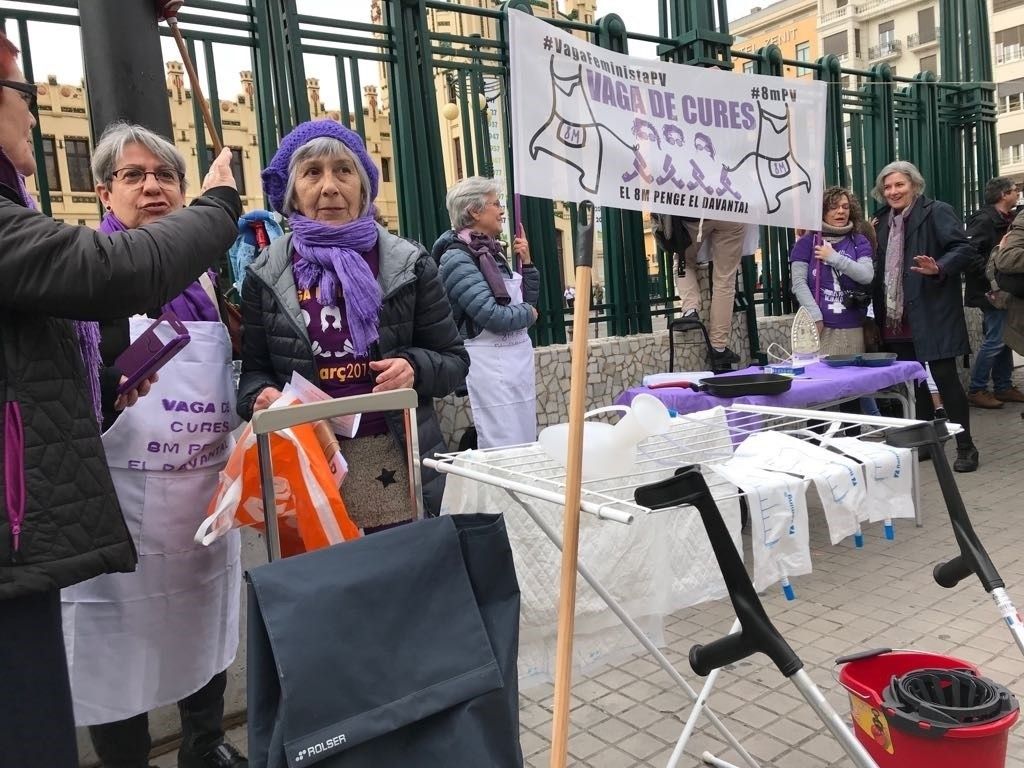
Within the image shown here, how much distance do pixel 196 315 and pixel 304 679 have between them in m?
1.32

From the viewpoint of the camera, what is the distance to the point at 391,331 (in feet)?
7.75

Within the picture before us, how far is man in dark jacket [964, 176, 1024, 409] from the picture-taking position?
6.86 meters

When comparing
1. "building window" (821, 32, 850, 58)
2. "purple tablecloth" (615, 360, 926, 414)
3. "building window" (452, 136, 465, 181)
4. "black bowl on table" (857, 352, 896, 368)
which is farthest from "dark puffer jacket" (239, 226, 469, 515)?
"building window" (821, 32, 850, 58)

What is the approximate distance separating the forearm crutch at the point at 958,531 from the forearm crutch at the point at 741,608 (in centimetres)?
60

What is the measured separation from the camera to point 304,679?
4.61 ft

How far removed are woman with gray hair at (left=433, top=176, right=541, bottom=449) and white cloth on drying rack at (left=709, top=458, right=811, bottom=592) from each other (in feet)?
7.90

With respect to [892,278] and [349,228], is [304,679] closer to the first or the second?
[349,228]

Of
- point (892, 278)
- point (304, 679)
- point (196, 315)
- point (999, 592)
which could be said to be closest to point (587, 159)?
point (196, 315)

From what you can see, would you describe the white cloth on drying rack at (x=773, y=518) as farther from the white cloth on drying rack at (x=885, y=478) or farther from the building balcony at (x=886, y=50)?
the building balcony at (x=886, y=50)

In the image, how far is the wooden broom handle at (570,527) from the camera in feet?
Result: 4.75

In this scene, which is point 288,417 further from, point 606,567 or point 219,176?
point 606,567

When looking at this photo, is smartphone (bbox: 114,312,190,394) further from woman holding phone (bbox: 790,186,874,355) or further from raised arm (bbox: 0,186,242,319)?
woman holding phone (bbox: 790,186,874,355)

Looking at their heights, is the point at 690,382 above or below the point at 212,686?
above

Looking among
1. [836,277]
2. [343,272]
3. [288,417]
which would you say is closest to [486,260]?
[343,272]
